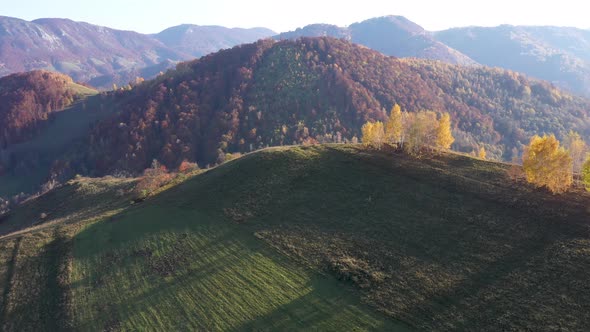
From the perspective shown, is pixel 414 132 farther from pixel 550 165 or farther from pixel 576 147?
pixel 576 147

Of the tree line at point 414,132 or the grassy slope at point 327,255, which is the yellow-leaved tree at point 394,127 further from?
the grassy slope at point 327,255

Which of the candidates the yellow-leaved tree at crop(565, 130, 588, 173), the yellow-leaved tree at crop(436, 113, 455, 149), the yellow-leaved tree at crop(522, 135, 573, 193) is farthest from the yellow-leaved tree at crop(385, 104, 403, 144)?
the yellow-leaved tree at crop(565, 130, 588, 173)

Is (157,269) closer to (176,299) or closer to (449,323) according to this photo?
(176,299)

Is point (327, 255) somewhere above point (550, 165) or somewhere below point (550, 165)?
below

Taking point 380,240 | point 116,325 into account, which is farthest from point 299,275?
point 116,325

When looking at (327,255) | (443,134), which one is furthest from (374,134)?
(327,255)

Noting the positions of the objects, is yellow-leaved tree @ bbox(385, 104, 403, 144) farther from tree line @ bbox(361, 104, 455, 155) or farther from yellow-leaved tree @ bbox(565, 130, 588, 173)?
yellow-leaved tree @ bbox(565, 130, 588, 173)
